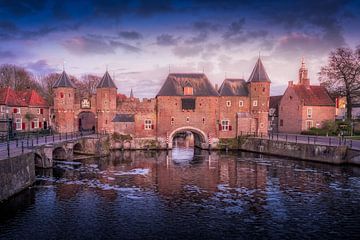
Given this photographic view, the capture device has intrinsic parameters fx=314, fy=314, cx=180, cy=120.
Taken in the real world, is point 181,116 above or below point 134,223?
above

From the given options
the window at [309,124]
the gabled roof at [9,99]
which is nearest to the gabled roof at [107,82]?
the gabled roof at [9,99]

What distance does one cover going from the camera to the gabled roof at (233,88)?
143 ft

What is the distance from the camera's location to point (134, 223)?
14.9 meters

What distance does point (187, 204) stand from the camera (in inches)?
701

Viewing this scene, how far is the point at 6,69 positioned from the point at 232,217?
52.7 meters

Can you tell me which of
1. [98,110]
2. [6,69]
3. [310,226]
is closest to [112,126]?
[98,110]

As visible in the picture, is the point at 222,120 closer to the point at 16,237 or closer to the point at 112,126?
the point at 112,126

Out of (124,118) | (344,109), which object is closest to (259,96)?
(124,118)

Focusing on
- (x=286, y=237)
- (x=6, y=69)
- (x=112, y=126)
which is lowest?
(x=286, y=237)

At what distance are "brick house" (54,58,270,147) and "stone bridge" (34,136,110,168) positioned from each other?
15.7ft

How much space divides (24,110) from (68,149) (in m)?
16.9

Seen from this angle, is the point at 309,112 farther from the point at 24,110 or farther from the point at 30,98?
the point at 24,110

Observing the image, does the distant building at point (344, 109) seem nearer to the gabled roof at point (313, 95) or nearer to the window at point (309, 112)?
the gabled roof at point (313, 95)

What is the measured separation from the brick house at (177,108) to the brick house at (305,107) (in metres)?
7.87
